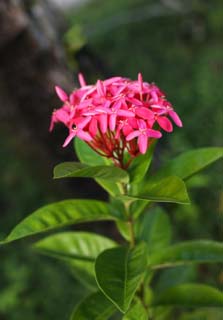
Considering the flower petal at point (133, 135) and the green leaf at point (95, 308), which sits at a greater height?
the flower petal at point (133, 135)

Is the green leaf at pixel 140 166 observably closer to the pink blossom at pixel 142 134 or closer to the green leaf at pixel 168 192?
the green leaf at pixel 168 192

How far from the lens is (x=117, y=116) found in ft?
3.99

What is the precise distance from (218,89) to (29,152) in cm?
189

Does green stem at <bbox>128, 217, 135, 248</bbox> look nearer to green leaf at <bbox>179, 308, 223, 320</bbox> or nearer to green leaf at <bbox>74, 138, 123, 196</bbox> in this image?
green leaf at <bbox>74, 138, 123, 196</bbox>

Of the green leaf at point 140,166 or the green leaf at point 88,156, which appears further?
the green leaf at point 88,156

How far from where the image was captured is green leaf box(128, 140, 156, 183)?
138cm

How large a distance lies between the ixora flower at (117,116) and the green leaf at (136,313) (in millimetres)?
401

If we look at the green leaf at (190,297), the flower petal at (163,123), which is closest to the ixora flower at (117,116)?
the flower petal at (163,123)

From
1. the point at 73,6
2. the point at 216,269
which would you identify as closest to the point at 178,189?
the point at 216,269

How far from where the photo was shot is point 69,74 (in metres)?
2.60

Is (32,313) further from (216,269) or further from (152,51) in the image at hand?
(152,51)

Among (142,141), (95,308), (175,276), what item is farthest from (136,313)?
(175,276)

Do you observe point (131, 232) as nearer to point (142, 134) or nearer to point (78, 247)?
point (78, 247)

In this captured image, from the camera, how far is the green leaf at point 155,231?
188 centimetres
